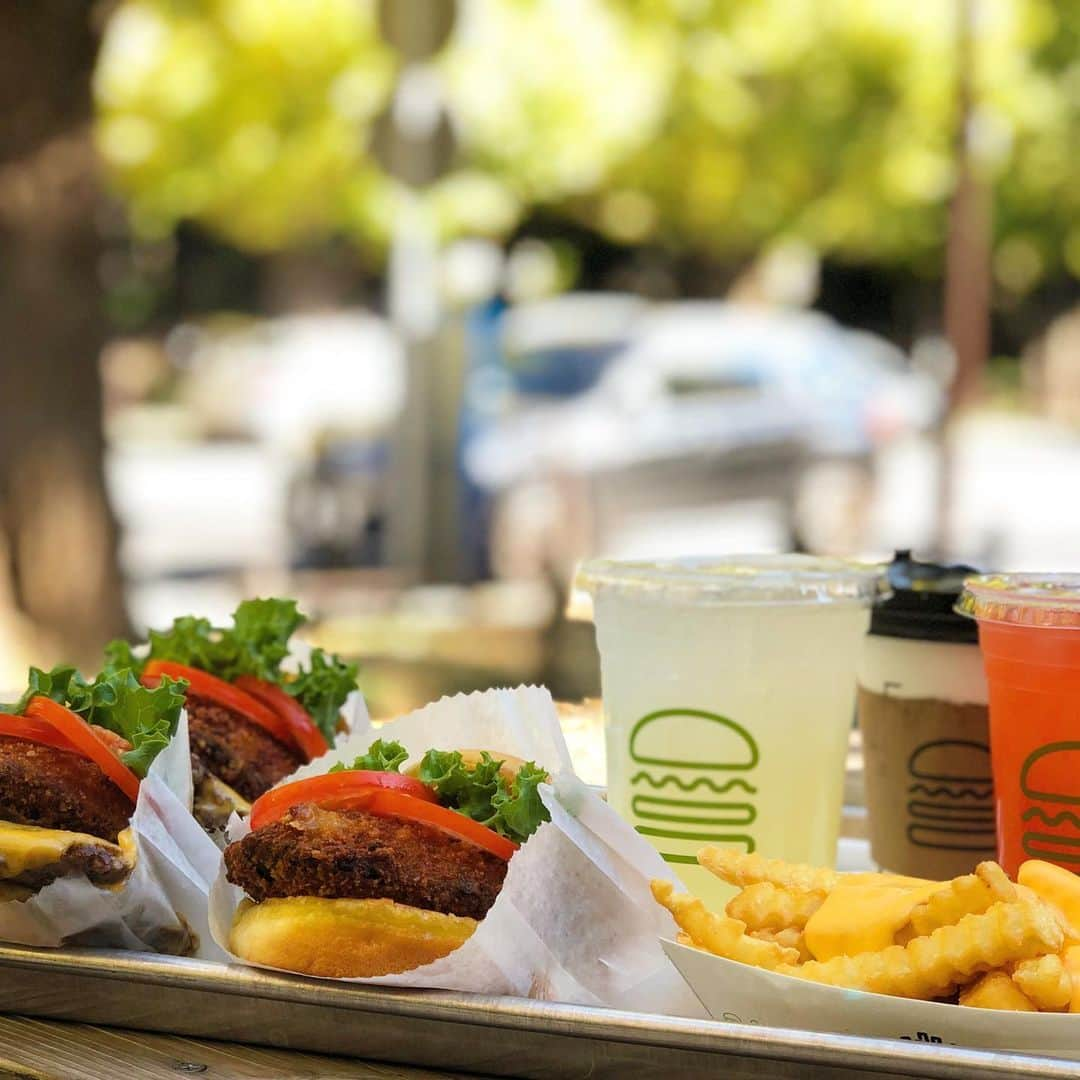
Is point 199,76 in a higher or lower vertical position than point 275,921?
higher

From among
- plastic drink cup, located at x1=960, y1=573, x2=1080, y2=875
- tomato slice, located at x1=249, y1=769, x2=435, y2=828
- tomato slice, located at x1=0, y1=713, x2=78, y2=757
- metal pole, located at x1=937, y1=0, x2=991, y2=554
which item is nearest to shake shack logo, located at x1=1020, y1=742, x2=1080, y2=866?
plastic drink cup, located at x1=960, y1=573, x2=1080, y2=875

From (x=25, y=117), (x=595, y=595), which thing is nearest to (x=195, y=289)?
(x=25, y=117)

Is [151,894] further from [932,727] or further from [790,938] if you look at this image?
[932,727]

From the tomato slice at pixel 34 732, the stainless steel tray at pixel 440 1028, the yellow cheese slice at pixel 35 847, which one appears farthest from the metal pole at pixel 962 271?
the stainless steel tray at pixel 440 1028

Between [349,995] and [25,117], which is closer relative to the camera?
[349,995]

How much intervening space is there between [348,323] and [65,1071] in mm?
21174

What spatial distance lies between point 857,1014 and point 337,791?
1.96ft

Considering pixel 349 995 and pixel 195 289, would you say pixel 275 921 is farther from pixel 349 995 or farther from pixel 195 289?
pixel 195 289

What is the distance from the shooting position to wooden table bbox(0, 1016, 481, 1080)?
4.99ft

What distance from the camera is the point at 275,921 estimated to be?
1.62 m

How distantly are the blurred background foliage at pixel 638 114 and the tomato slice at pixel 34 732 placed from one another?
36.6 ft

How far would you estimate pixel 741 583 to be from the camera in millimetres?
2061

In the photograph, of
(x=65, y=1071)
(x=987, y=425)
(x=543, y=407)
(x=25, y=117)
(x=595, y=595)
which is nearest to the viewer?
(x=65, y=1071)

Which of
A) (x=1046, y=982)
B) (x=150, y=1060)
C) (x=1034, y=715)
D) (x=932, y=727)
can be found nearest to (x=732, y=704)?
(x=932, y=727)
